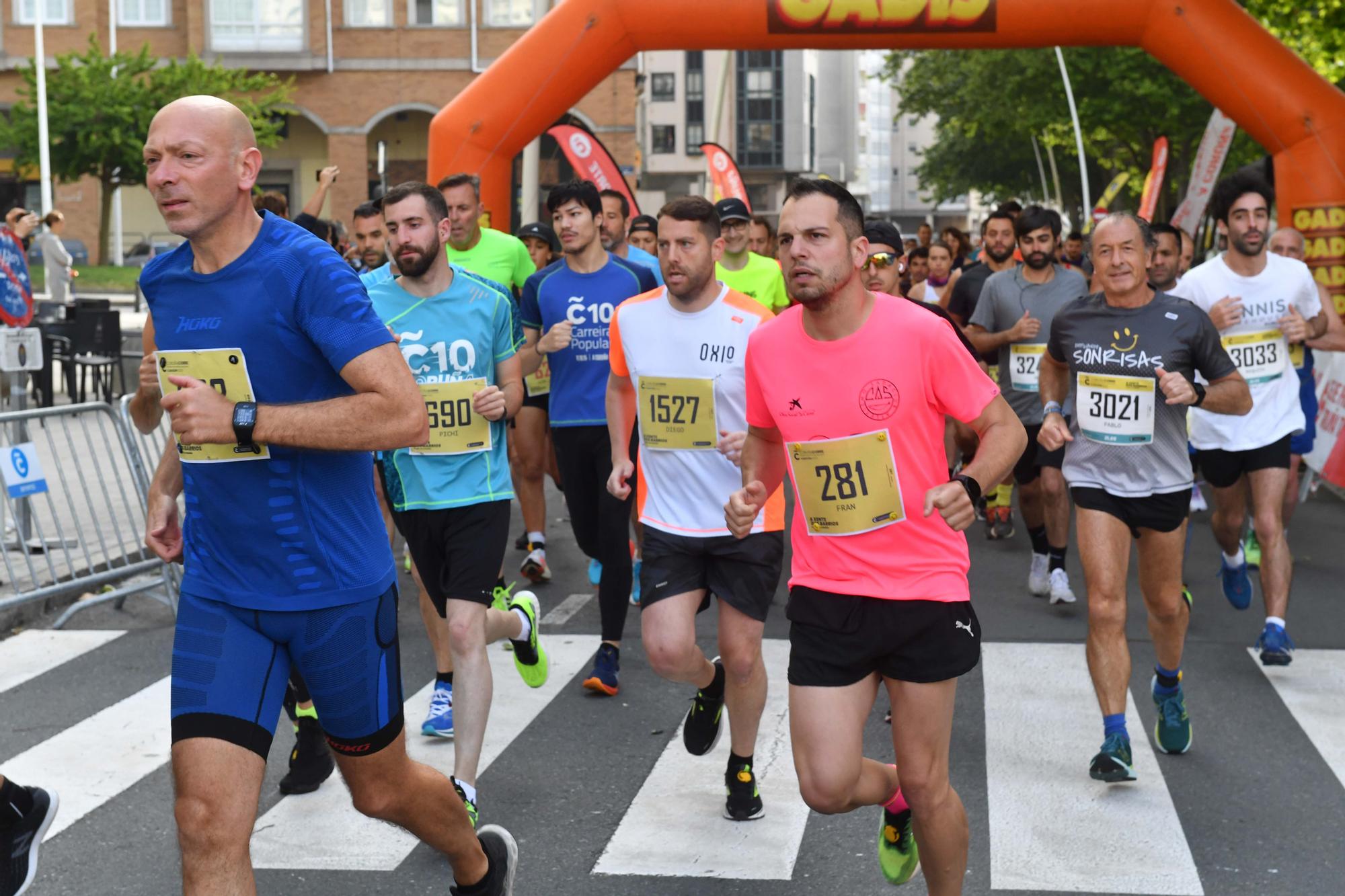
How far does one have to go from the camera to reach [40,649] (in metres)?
8.07

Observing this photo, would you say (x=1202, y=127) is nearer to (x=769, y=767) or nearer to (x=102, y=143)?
(x=102, y=143)

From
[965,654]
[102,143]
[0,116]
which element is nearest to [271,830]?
[965,654]

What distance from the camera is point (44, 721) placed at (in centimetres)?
670

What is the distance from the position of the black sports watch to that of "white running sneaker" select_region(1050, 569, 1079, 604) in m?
6.24

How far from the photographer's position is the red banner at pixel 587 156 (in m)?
15.4

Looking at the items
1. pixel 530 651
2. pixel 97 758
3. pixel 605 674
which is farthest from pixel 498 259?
pixel 97 758

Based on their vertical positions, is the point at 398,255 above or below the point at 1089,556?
above

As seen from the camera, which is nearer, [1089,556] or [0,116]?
[1089,556]

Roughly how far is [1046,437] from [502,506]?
195 centimetres

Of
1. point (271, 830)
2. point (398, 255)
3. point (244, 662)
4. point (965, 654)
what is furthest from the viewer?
point (398, 255)

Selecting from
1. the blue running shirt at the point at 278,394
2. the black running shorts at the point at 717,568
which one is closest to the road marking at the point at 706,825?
the black running shorts at the point at 717,568

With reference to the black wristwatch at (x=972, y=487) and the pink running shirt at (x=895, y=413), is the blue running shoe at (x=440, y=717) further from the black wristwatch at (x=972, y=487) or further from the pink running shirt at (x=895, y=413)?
the black wristwatch at (x=972, y=487)

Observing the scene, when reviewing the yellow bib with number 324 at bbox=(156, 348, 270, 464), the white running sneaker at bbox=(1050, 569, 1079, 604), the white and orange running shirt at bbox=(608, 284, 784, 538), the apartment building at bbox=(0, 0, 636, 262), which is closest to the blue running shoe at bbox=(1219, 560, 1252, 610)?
the white running sneaker at bbox=(1050, 569, 1079, 604)

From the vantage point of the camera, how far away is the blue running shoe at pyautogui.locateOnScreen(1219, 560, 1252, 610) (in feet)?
26.6
